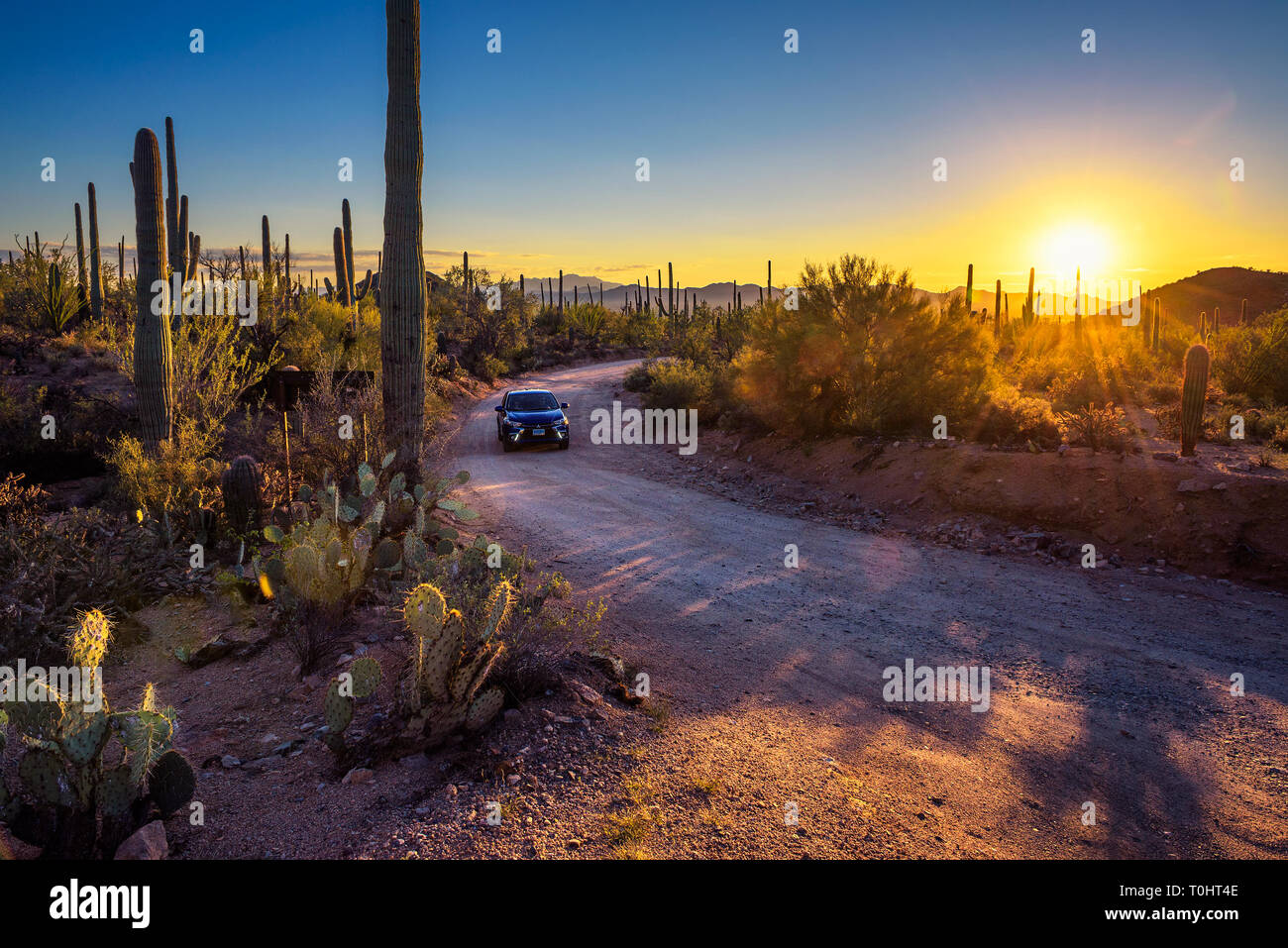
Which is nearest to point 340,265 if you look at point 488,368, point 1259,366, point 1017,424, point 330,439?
point 488,368

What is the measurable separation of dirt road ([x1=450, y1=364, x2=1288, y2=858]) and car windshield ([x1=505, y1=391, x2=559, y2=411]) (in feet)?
28.3

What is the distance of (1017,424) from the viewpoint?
445 inches

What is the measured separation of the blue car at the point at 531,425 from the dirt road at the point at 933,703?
299 inches

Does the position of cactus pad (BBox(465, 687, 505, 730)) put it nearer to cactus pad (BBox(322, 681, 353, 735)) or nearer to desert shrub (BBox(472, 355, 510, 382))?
cactus pad (BBox(322, 681, 353, 735))

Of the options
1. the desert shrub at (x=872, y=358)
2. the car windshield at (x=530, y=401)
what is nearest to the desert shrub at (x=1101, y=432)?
the desert shrub at (x=872, y=358)

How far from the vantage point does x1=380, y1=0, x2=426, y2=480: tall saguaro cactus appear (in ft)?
28.2

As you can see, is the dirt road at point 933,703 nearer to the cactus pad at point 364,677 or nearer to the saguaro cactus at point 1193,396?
the cactus pad at point 364,677

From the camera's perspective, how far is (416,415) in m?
8.95

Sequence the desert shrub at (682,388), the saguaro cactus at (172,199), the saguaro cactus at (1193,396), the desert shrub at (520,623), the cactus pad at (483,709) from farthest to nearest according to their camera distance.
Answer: the desert shrub at (682,388) < the saguaro cactus at (172,199) < the saguaro cactus at (1193,396) < the desert shrub at (520,623) < the cactus pad at (483,709)

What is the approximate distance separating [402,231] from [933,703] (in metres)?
7.88

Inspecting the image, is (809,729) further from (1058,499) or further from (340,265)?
(340,265)

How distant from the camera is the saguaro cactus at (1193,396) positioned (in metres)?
10.5

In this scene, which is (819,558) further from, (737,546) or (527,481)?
(527,481)
